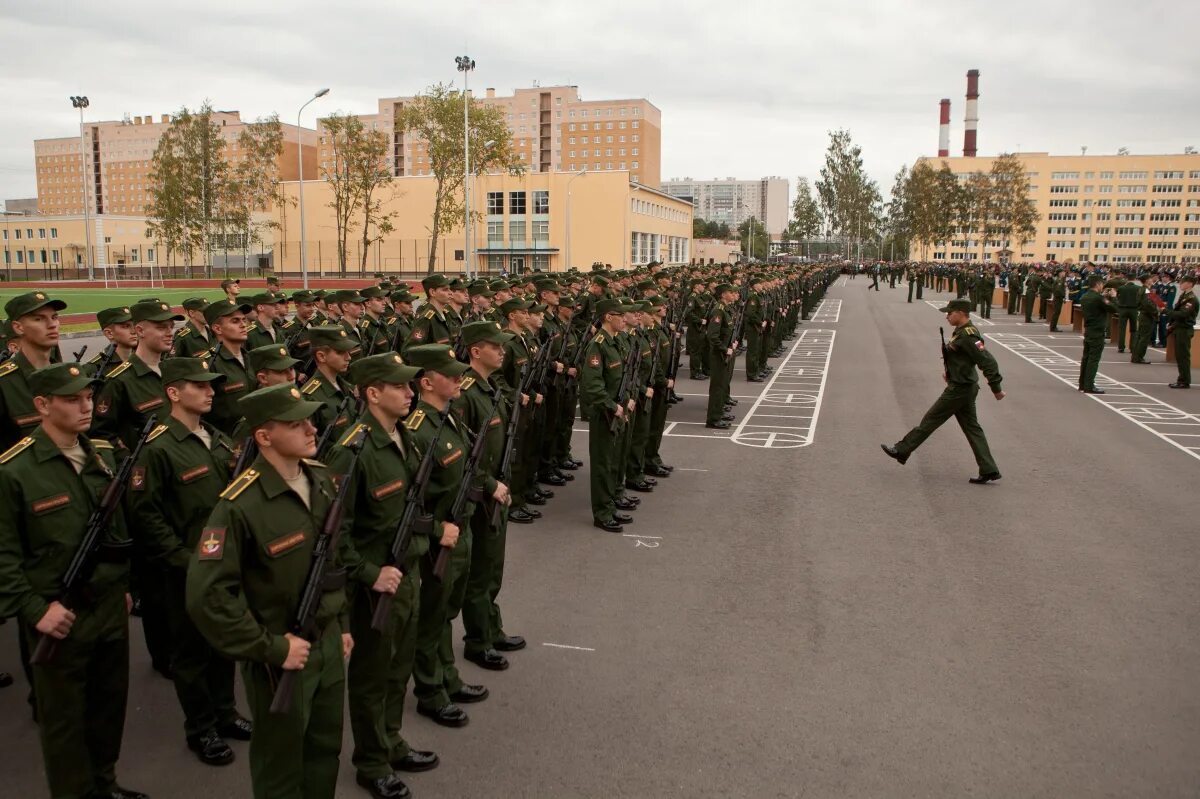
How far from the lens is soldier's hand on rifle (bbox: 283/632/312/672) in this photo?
352 centimetres

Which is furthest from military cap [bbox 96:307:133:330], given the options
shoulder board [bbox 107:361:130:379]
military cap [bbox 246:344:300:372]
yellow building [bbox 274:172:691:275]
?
yellow building [bbox 274:172:691:275]

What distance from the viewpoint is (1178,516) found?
937 cm

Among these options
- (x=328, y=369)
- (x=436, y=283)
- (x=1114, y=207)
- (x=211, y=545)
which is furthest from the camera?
(x=1114, y=207)

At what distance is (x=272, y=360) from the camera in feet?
19.3

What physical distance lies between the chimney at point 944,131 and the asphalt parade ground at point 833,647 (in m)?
129

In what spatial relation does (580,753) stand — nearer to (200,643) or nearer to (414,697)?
(414,697)

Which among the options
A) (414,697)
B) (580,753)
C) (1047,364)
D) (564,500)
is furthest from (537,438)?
(1047,364)

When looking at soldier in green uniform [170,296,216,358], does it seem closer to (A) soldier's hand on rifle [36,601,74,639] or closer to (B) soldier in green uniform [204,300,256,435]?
(B) soldier in green uniform [204,300,256,435]

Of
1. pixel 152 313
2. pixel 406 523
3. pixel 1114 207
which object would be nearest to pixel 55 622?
pixel 406 523

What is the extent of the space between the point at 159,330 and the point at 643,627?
4.35 m

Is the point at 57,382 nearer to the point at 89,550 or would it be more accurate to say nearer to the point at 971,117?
the point at 89,550

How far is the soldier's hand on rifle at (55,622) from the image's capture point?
3953mm

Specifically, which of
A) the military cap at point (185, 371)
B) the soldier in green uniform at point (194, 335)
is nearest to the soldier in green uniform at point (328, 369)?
the military cap at point (185, 371)

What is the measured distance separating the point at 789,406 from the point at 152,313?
11727mm
